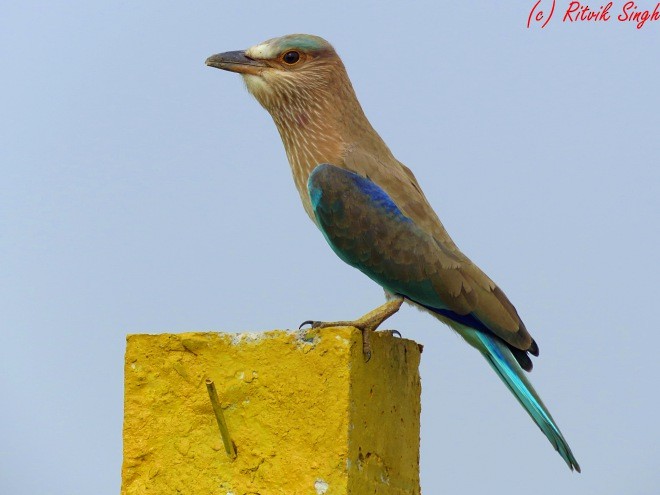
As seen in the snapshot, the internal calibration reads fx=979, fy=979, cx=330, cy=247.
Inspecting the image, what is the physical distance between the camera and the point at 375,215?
5.87 meters

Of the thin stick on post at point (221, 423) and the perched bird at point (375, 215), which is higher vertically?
the perched bird at point (375, 215)

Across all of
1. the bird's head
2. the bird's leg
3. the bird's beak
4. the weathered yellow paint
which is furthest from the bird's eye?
the weathered yellow paint

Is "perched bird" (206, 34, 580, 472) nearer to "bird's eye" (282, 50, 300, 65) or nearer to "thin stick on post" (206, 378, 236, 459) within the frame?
"bird's eye" (282, 50, 300, 65)

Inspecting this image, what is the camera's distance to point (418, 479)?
5598mm

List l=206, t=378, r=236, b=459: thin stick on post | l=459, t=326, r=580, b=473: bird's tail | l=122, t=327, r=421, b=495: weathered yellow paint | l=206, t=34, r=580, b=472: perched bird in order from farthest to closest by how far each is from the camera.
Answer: l=206, t=34, r=580, b=472: perched bird → l=459, t=326, r=580, b=473: bird's tail → l=206, t=378, r=236, b=459: thin stick on post → l=122, t=327, r=421, b=495: weathered yellow paint

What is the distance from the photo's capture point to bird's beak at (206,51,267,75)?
21.0ft

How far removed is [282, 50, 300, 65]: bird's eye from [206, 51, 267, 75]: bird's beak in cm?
15

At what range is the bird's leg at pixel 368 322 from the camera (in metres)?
4.79

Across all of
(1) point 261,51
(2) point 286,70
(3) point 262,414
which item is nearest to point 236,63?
(1) point 261,51

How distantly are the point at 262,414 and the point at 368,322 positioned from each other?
2.43 feet

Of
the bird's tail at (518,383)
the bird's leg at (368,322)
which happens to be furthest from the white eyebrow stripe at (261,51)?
the bird's tail at (518,383)

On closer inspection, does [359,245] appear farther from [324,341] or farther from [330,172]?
[324,341]

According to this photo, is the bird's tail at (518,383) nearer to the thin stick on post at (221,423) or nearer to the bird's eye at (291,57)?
the thin stick on post at (221,423)

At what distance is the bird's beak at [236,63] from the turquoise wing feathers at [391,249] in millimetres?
934
